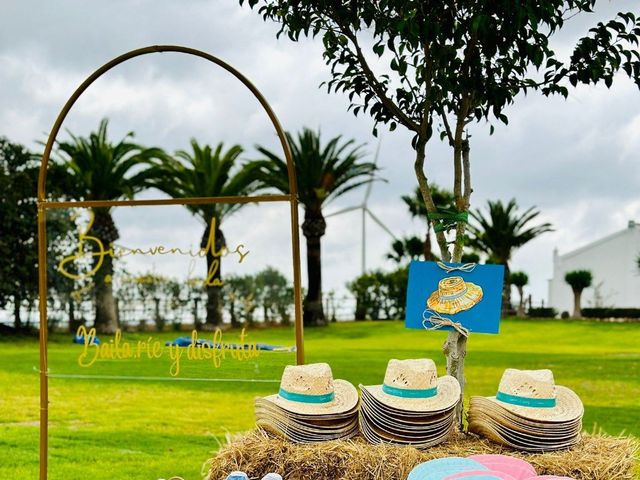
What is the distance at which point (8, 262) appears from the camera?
21.2 meters

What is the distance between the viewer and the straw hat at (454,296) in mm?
5160

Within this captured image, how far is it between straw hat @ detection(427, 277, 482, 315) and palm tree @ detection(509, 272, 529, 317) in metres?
27.9

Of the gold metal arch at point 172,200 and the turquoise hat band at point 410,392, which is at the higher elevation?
the gold metal arch at point 172,200

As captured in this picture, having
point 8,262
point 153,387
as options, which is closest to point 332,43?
point 153,387

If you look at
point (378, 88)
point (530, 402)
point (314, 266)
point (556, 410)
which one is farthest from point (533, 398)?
point (314, 266)

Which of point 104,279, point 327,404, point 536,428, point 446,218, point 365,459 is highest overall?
point 446,218

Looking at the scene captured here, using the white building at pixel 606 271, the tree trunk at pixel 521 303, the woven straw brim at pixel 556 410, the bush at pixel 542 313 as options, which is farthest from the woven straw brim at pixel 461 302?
the white building at pixel 606 271

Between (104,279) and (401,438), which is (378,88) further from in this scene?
(104,279)

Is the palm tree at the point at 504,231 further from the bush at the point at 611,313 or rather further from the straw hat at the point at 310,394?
the straw hat at the point at 310,394

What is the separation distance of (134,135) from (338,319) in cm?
1169

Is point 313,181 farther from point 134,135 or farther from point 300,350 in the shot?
point 300,350

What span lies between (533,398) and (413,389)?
65 centimetres

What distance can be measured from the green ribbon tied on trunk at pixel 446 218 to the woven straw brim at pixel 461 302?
426 millimetres

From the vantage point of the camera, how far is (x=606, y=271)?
34719 mm
